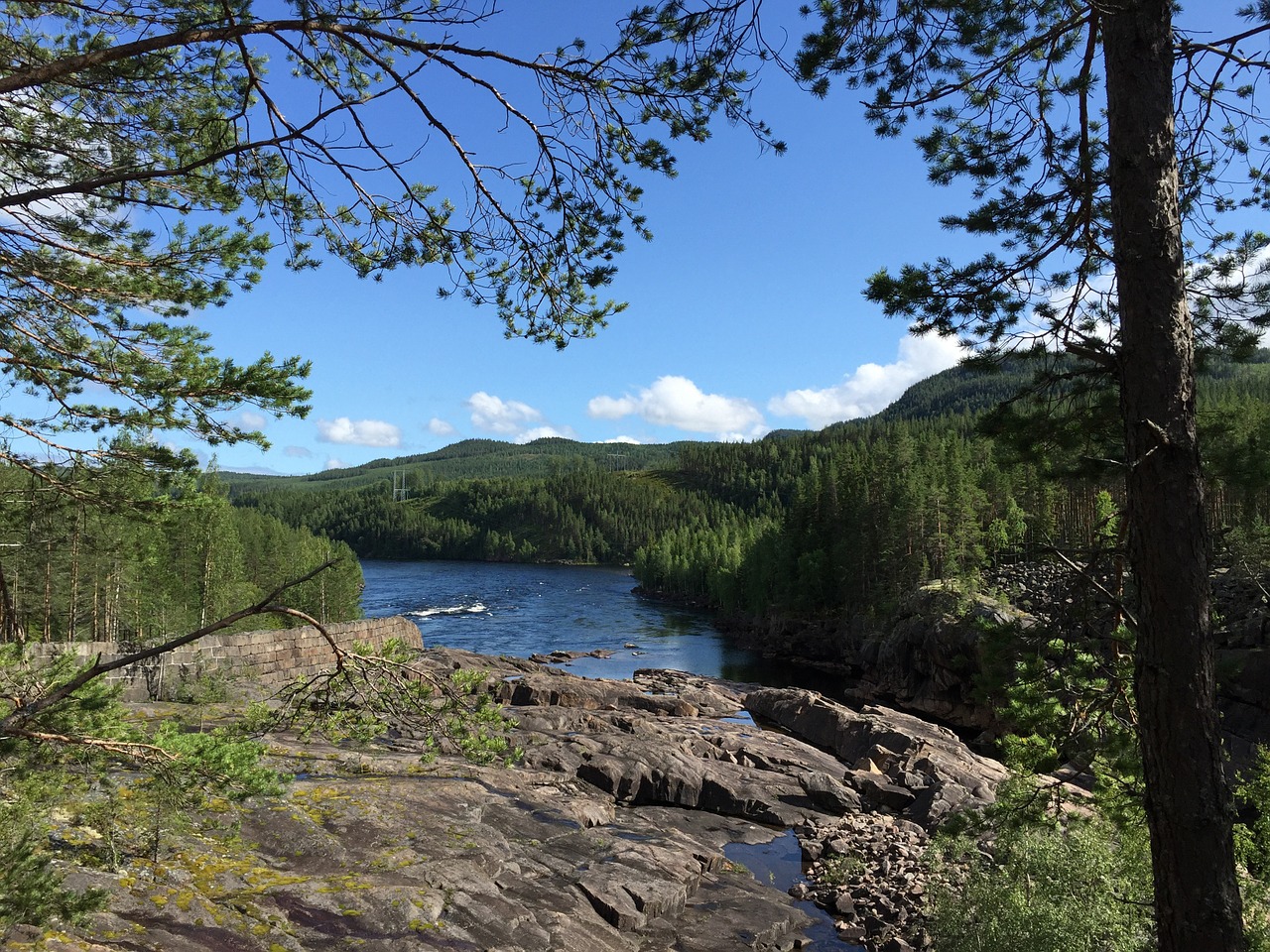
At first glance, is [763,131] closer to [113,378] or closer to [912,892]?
[113,378]

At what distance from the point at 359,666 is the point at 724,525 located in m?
101

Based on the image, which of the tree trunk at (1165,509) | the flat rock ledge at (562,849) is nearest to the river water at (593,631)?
the flat rock ledge at (562,849)

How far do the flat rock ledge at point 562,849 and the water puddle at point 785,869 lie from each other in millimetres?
258

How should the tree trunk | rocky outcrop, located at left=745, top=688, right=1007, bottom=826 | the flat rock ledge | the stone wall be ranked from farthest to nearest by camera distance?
rocky outcrop, located at left=745, top=688, right=1007, bottom=826 → the stone wall → the flat rock ledge → the tree trunk

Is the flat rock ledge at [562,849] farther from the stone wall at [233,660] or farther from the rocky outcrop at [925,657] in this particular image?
the rocky outcrop at [925,657]

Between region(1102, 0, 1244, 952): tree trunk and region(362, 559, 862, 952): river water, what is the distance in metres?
10.6

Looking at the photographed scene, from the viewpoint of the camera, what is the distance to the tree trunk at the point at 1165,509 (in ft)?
16.0

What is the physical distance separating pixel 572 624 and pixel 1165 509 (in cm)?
7065

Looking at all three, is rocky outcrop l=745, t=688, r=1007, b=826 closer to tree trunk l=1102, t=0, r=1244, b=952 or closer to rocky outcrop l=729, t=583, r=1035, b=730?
rocky outcrop l=729, t=583, r=1035, b=730

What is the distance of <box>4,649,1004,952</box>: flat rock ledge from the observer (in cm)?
845

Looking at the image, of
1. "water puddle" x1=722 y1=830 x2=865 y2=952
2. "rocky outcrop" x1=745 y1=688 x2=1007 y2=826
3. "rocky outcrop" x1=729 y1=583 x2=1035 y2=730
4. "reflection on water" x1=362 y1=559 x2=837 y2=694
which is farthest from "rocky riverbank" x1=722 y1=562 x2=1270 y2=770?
"water puddle" x1=722 y1=830 x2=865 y2=952

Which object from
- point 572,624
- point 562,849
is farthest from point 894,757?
point 572,624

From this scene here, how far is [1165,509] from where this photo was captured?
5016 mm

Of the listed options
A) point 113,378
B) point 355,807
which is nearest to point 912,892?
point 355,807
